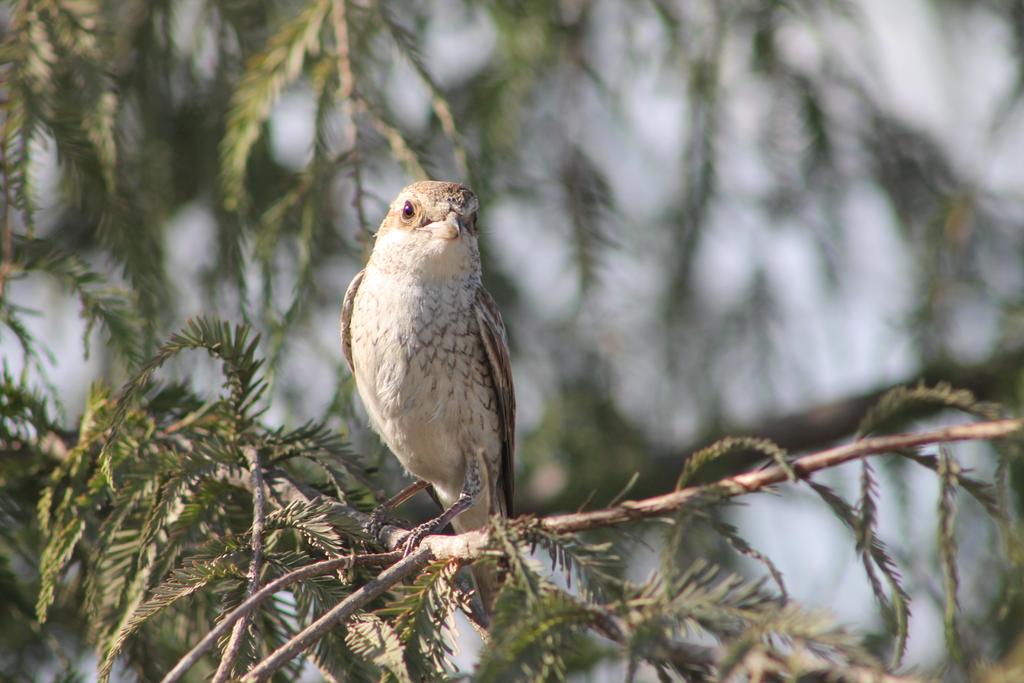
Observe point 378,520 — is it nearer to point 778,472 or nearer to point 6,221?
point 6,221

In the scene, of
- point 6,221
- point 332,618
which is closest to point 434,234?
point 6,221

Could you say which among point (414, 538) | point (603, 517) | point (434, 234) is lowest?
point (414, 538)

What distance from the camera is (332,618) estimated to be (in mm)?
2100

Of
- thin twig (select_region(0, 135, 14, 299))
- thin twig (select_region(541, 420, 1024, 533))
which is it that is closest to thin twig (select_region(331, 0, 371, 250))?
thin twig (select_region(0, 135, 14, 299))

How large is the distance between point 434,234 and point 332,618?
2.22 meters

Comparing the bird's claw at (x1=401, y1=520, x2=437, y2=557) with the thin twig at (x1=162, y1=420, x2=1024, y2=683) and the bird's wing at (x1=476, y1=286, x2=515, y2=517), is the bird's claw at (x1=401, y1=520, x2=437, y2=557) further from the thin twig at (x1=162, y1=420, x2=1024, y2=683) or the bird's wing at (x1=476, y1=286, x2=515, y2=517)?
the bird's wing at (x1=476, y1=286, x2=515, y2=517)

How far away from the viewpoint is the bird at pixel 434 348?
12.9ft

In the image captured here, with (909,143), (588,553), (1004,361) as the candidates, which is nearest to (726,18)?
(909,143)

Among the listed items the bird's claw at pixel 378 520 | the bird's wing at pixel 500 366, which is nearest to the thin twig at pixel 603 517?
the bird's claw at pixel 378 520

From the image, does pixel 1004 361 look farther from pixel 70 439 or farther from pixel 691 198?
pixel 70 439

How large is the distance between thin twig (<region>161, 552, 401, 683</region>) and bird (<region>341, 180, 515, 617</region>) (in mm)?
1423

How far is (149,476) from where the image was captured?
263cm

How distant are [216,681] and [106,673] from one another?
1.28 ft

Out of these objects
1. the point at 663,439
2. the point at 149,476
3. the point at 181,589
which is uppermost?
the point at 149,476
